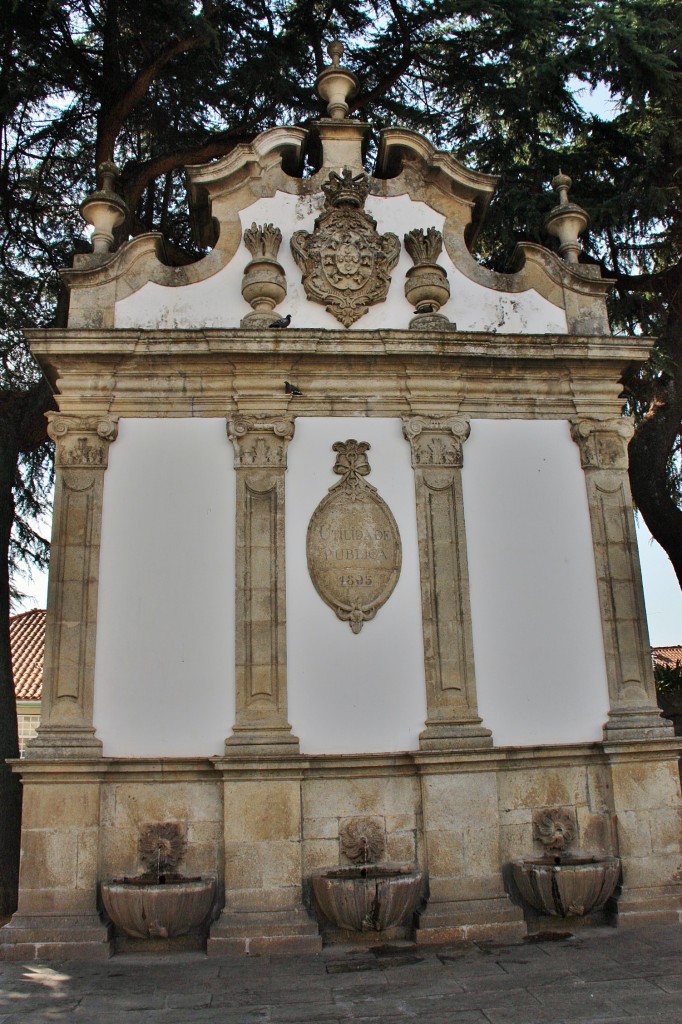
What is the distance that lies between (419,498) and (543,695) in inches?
84.5

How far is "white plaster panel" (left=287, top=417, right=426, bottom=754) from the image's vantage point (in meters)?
7.59

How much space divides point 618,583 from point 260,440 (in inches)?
145

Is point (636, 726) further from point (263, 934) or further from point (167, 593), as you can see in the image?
point (167, 593)

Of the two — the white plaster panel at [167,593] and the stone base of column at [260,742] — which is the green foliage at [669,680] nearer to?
the stone base of column at [260,742]

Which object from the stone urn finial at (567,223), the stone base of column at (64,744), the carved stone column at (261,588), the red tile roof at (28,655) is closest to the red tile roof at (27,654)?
the red tile roof at (28,655)

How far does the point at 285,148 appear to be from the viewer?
354 inches

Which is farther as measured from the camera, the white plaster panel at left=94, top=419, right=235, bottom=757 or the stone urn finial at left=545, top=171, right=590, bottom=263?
the stone urn finial at left=545, top=171, right=590, bottom=263

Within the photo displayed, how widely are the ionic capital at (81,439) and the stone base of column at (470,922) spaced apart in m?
4.89

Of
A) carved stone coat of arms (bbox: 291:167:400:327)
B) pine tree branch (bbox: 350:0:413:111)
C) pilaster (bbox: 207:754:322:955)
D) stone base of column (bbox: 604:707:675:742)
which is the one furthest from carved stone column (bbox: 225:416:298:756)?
pine tree branch (bbox: 350:0:413:111)

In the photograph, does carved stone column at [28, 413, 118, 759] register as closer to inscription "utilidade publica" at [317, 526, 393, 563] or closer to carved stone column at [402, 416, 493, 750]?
inscription "utilidade publica" at [317, 526, 393, 563]

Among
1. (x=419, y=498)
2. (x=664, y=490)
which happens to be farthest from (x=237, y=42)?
(x=664, y=490)

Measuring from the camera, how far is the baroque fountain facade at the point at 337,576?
284 inches

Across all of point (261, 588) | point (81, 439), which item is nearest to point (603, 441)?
point (261, 588)

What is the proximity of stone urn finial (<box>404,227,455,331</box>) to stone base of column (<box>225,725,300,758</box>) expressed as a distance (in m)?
4.09
